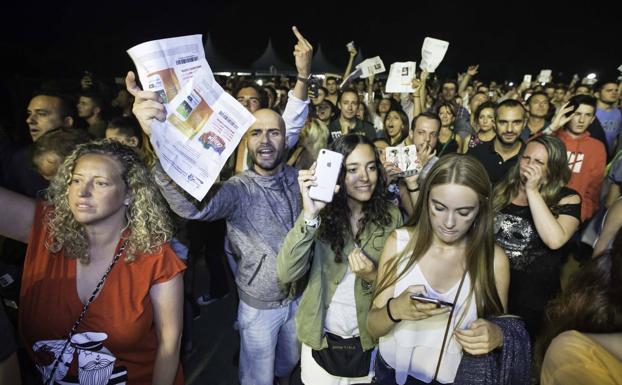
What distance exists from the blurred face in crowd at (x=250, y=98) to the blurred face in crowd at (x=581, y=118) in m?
3.51

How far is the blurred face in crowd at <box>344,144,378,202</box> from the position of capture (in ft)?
7.56

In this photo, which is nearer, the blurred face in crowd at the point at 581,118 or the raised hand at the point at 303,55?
the raised hand at the point at 303,55

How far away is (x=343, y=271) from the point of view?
2.16 meters

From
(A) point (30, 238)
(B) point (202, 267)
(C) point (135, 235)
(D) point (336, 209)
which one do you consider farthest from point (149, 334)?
(B) point (202, 267)

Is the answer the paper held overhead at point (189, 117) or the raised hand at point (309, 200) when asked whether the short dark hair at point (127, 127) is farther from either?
the raised hand at point (309, 200)

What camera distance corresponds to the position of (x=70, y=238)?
1.75 meters

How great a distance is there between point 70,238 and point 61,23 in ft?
53.8

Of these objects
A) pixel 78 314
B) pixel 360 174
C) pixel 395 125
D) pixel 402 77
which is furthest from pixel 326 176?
pixel 402 77

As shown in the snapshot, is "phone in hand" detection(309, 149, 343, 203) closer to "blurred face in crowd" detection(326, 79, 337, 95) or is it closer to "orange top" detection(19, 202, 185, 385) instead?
"orange top" detection(19, 202, 185, 385)

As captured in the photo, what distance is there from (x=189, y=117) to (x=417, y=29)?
37.7 m

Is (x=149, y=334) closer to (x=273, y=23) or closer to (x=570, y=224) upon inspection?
(x=570, y=224)

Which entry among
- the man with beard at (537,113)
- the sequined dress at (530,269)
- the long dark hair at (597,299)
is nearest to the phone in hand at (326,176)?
the long dark hair at (597,299)

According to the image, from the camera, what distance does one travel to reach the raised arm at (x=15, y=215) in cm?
181

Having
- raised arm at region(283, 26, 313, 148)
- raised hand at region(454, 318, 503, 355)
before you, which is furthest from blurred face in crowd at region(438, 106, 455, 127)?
raised hand at region(454, 318, 503, 355)
